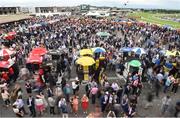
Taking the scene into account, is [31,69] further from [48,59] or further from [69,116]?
[69,116]

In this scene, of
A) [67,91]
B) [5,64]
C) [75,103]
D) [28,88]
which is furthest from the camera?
[5,64]

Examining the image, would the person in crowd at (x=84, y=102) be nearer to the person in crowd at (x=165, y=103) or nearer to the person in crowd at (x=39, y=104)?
the person in crowd at (x=39, y=104)

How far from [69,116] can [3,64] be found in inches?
237

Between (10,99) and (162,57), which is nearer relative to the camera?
(10,99)

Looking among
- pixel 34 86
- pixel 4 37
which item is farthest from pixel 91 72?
pixel 4 37

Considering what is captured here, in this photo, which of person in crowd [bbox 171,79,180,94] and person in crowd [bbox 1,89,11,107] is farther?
person in crowd [bbox 171,79,180,94]

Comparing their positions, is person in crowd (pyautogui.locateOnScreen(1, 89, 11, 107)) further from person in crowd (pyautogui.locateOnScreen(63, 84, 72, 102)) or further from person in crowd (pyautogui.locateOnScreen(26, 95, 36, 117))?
person in crowd (pyautogui.locateOnScreen(63, 84, 72, 102))

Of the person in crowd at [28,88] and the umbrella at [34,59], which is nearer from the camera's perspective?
the person in crowd at [28,88]

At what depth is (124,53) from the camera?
21859mm

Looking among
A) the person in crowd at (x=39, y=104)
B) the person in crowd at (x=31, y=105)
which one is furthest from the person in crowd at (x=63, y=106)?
the person in crowd at (x=31, y=105)

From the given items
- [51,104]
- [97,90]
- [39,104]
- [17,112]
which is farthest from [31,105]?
[97,90]

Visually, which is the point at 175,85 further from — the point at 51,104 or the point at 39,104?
the point at 39,104

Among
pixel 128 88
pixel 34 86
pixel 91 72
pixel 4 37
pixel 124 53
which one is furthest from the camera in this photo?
pixel 4 37

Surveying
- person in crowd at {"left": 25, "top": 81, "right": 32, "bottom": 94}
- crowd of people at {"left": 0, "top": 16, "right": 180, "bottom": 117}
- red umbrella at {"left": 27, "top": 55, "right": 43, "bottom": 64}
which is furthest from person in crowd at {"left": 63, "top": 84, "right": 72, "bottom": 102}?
red umbrella at {"left": 27, "top": 55, "right": 43, "bottom": 64}
